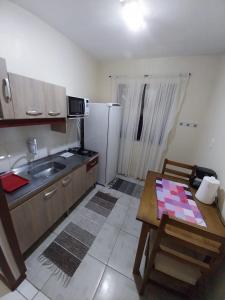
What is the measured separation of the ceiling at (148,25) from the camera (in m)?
1.21

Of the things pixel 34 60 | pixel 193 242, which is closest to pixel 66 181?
pixel 193 242

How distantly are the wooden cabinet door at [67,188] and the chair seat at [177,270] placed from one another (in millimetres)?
1223

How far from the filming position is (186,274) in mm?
1032

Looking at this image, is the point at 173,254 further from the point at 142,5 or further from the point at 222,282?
the point at 142,5

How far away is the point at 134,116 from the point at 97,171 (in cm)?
134

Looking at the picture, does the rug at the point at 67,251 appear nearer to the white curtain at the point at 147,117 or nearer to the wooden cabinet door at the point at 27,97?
the wooden cabinet door at the point at 27,97

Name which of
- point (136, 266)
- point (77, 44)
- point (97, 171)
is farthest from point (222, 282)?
point (77, 44)

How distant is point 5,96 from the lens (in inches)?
42.4

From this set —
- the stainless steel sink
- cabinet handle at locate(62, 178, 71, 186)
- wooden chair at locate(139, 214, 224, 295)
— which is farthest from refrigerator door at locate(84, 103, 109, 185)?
wooden chair at locate(139, 214, 224, 295)

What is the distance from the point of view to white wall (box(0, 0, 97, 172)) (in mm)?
1325

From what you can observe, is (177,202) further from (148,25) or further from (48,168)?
(148,25)

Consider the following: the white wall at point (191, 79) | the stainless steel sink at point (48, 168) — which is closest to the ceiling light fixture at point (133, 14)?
the white wall at point (191, 79)

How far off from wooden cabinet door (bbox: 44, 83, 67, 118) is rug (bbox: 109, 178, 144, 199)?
1.74 meters

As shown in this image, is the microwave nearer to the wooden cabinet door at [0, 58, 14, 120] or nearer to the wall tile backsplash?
the wall tile backsplash
